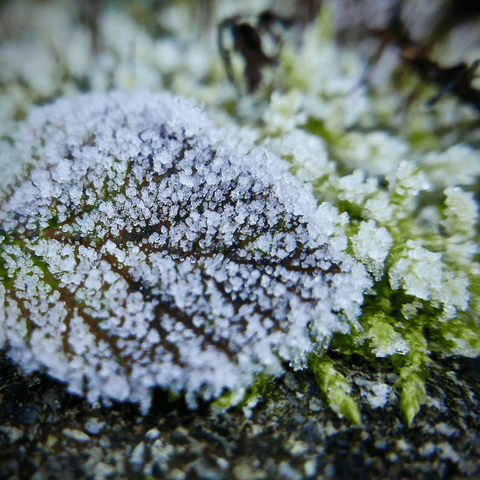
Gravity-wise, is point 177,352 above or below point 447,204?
below

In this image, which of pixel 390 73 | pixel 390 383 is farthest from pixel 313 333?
pixel 390 73

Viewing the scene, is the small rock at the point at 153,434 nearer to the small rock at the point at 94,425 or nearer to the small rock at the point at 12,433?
the small rock at the point at 94,425

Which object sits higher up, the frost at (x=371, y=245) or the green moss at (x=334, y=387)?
the frost at (x=371, y=245)

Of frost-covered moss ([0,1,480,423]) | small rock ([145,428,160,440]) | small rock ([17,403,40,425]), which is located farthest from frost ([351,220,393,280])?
small rock ([17,403,40,425])

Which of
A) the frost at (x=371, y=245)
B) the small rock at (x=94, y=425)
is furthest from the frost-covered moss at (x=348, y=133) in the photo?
the small rock at (x=94, y=425)

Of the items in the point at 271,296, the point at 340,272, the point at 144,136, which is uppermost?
the point at 144,136

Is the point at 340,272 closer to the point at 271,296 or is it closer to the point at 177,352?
the point at 271,296

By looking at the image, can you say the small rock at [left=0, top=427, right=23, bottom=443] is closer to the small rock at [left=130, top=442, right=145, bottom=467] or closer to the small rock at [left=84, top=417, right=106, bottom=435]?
the small rock at [left=84, top=417, right=106, bottom=435]
